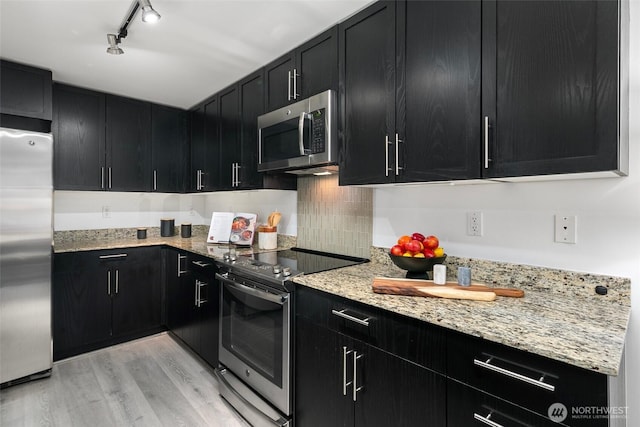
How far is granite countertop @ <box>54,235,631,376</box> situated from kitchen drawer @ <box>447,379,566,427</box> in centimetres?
19

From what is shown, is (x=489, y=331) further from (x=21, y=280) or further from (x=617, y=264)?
(x=21, y=280)

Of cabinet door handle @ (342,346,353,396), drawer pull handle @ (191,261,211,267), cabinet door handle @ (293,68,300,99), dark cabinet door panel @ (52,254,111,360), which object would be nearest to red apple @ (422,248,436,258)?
cabinet door handle @ (342,346,353,396)

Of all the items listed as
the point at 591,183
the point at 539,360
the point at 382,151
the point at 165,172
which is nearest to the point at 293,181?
the point at 382,151

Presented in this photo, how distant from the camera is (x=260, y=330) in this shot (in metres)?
1.90

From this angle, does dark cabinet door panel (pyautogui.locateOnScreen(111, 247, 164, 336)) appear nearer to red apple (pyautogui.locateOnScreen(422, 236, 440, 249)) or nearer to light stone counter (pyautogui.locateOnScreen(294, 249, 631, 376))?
light stone counter (pyautogui.locateOnScreen(294, 249, 631, 376))

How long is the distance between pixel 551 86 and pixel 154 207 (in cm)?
380

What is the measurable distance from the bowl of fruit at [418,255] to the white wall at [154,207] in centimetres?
125

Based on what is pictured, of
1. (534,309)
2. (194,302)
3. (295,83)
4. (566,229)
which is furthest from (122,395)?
(566,229)

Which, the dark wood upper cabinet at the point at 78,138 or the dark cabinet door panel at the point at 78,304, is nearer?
the dark cabinet door panel at the point at 78,304

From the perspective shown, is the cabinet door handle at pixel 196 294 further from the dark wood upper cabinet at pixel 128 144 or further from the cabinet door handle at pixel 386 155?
the cabinet door handle at pixel 386 155

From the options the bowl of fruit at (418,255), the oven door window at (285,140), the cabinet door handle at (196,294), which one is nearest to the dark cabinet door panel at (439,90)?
the bowl of fruit at (418,255)

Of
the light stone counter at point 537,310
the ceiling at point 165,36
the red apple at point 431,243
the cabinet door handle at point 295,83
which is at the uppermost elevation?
the ceiling at point 165,36

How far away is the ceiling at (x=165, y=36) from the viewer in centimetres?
170

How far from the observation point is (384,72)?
163 centimetres
